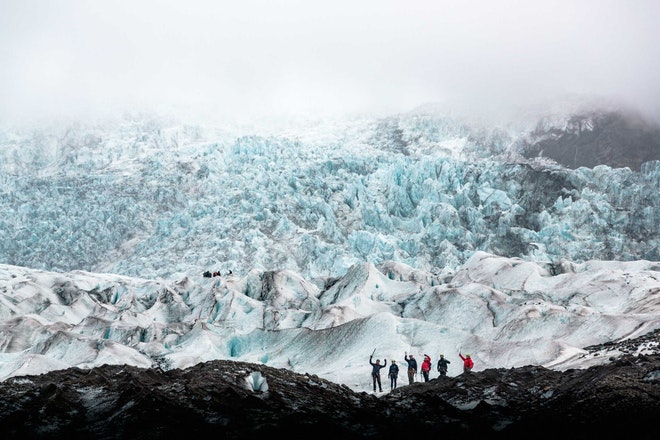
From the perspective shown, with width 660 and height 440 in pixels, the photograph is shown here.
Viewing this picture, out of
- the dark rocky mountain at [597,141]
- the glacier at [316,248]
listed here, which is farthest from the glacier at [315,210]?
the dark rocky mountain at [597,141]

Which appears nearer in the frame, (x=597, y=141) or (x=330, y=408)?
(x=330, y=408)

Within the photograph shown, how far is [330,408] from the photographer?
1655cm

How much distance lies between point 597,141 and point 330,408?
9753 centimetres

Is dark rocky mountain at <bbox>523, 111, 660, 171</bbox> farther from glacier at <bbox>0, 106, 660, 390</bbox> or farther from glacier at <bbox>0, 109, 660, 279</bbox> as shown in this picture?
glacier at <bbox>0, 109, 660, 279</bbox>

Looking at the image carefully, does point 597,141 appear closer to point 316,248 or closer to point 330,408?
point 316,248

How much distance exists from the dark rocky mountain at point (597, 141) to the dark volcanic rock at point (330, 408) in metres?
87.5

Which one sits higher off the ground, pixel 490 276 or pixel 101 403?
pixel 101 403

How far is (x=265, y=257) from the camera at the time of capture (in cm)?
7181

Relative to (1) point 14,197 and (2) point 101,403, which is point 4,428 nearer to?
(2) point 101,403

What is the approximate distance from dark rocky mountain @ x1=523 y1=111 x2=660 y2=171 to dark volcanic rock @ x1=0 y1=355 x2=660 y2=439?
8751cm

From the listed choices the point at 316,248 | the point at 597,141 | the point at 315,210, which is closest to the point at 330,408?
the point at 316,248

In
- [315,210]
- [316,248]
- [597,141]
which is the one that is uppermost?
[597,141]

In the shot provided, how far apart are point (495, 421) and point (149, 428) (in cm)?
748

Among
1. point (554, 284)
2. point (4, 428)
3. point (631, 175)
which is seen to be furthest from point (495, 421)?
point (631, 175)
